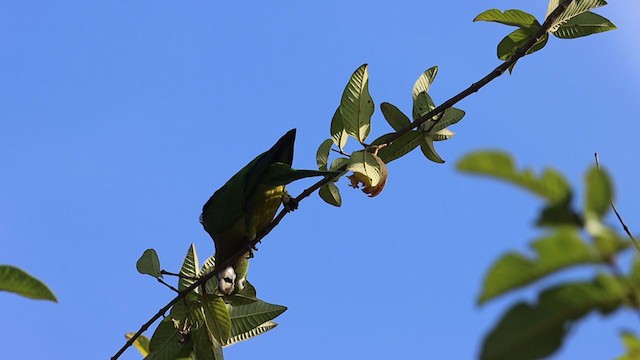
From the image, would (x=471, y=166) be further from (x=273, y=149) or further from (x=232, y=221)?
(x=232, y=221)

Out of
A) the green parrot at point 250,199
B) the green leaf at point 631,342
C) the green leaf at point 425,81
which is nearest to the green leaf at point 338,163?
the green leaf at point 425,81

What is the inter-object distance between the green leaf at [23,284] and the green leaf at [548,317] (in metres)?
0.71

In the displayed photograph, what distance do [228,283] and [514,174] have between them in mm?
2735

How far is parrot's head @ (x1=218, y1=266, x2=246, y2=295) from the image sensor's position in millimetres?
3422

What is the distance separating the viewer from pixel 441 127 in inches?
132

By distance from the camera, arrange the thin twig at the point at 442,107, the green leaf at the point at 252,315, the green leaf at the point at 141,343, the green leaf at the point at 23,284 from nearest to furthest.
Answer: the green leaf at the point at 23,284
the thin twig at the point at 442,107
the green leaf at the point at 252,315
the green leaf at the point at 141,343

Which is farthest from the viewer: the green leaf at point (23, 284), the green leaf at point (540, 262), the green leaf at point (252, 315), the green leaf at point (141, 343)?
the green leaf at point (141, 343)

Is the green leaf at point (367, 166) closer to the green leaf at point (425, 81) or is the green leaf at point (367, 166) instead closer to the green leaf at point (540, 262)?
the green leaf at point (425, 81)

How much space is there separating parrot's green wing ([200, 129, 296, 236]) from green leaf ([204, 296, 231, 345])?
1.67 m

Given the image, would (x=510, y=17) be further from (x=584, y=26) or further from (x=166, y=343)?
(x=166, y=343)

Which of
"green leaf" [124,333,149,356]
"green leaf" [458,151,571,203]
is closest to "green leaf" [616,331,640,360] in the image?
"green leaf" [458,151,571,203]

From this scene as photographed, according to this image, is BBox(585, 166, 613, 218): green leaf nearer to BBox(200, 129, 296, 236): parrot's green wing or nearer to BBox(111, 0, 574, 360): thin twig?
BBox(111, 0, 574, 360): thin twig

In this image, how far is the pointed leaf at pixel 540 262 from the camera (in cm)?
82

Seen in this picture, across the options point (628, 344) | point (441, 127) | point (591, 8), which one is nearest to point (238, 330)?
point (441, 127)
